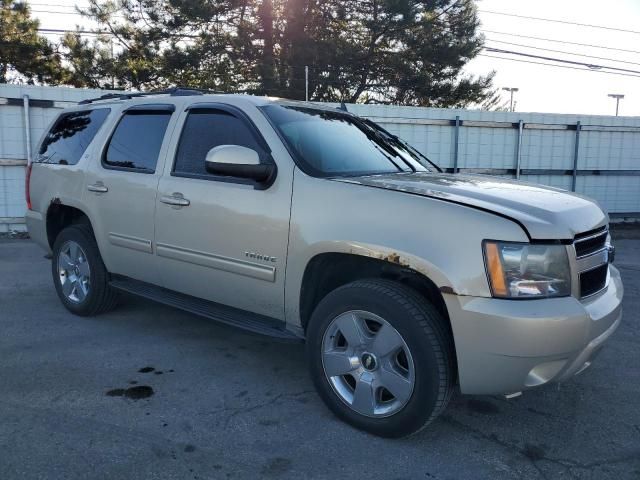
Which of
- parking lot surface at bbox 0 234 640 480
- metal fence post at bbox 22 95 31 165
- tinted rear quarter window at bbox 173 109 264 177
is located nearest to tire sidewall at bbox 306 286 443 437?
parking lot surface at bbox 0 234 640 480

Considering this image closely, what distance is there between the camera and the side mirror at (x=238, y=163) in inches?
137

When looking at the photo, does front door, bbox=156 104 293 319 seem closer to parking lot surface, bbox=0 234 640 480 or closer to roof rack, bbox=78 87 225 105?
roof rack, bbox=78 87 225 105

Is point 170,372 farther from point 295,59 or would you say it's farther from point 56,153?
point 295,59

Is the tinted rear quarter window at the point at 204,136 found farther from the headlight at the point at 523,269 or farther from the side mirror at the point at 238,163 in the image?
the headlight at the point at 523,269

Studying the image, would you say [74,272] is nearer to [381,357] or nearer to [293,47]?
[381,357]

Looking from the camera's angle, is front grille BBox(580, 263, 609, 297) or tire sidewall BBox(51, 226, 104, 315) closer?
front grille BBox(580, 263, 609, 297)

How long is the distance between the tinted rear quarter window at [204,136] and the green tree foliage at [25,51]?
64.5 feet

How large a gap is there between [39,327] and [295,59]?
557 inches

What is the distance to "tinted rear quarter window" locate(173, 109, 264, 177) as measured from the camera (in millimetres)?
3920

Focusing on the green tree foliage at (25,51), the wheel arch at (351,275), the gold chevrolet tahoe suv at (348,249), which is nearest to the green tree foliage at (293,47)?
the green tree foliage at (25,51)

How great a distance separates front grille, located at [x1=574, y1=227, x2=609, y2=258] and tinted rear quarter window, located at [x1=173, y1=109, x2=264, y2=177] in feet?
6.79

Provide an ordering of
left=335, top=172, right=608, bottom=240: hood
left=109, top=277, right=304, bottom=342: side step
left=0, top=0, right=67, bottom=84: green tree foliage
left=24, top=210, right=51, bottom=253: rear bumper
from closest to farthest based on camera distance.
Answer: left=335, top=172, right=608, bottom=240: hood → left=109, top=277, right=304, bottom=342: side step → left=24, top=210, right=51, bottom=253: rear bumper → left=0, top=0, right=67, bottom=84: green tree foliage

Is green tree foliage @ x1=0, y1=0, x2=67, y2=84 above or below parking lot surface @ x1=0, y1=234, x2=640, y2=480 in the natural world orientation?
above

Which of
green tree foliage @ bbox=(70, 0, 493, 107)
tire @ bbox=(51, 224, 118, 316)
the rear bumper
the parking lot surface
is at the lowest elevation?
the parking lot surface
